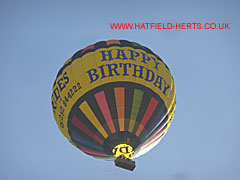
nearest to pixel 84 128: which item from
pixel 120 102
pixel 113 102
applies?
pixel 113 102

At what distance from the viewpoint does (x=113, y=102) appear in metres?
12.6

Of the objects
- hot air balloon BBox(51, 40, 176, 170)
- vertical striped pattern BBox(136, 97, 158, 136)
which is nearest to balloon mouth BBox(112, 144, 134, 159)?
hot air balloon BBox(51, 40, 176, 170)

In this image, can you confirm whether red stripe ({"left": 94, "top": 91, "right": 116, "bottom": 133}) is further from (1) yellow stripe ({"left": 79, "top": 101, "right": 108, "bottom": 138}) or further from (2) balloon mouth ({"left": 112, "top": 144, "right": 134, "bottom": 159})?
(2) balloon mouth ({"left": 112, "top": 144, "right": 134, "bottom": 159})

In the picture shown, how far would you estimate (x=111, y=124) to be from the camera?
12.4 metres

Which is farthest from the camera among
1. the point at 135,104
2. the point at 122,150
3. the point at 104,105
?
the point at 135,104

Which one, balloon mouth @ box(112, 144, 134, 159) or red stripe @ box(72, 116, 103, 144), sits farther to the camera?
red stripe @ box(72, 116, 103, 144)

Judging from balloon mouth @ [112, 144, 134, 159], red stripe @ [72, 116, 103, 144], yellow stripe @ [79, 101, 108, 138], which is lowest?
balloon mouth @ [112, 144, 134, 159]

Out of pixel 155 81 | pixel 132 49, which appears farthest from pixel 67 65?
pixel 155 81

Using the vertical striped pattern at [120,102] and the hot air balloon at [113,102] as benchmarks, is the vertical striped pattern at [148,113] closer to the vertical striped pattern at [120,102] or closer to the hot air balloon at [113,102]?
the hot air balloon at [113,102]

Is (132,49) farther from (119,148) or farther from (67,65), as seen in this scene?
(119,148)

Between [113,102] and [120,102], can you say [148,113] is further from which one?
[113,102]

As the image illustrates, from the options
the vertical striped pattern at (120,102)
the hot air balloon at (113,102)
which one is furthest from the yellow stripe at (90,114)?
the vertical striped pattern at (120,102)

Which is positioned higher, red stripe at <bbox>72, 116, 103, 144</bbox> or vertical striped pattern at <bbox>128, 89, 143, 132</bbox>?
vertical striped pattern at <bbox>128, 89, 143, 132</bbox>

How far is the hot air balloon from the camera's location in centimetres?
1242
